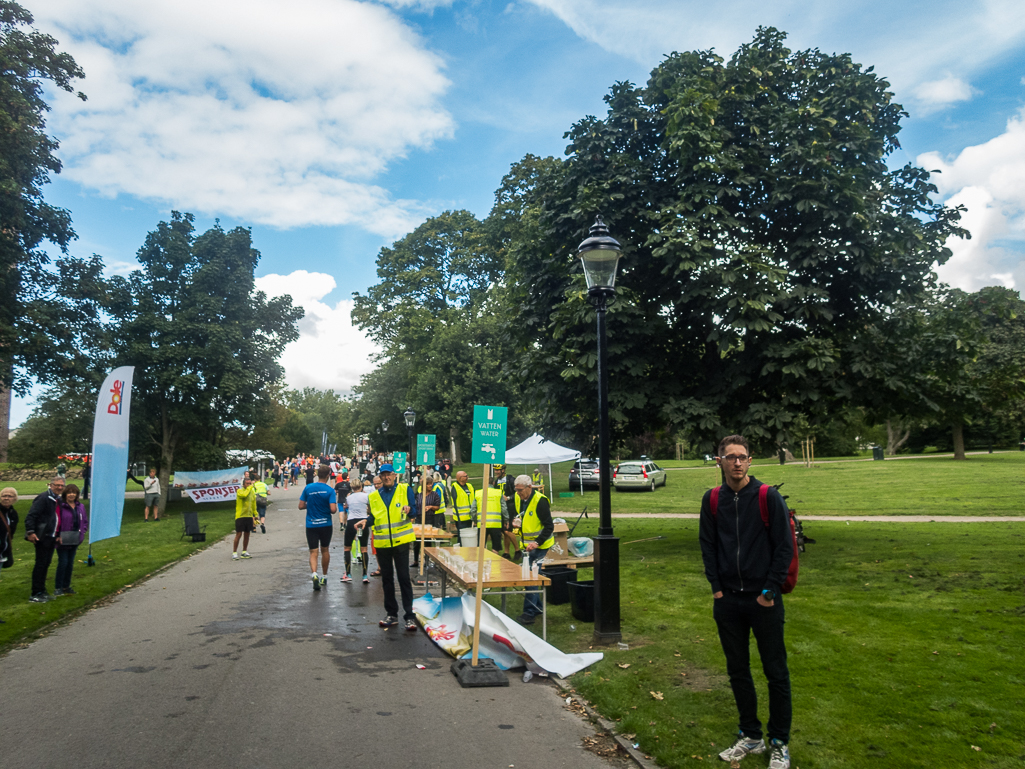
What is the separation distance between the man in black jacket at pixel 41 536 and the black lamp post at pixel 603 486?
27.8 ft

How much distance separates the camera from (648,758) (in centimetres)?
489

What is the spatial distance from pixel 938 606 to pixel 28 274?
90.4 ft

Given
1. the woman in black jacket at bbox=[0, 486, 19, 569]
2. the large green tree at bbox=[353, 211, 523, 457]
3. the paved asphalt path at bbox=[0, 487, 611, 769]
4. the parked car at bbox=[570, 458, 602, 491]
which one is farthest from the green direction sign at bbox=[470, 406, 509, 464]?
the large green tree at bbox=[353, 211, 523, 457]

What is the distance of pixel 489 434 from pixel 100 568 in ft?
35.6

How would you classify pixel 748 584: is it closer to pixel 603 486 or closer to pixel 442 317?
pixel 603 486

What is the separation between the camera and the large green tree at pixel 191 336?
29.7 metres

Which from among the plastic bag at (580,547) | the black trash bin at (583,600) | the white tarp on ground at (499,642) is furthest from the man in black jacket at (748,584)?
the plastic bag at (580,547)

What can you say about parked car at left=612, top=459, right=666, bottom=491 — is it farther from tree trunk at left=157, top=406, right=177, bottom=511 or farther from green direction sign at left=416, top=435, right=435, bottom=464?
tree trunk at left=157, top=406, right=177, bottom=511

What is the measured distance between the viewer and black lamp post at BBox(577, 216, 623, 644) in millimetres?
7859

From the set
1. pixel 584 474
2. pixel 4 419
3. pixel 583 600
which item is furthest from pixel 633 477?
pixel 4 419

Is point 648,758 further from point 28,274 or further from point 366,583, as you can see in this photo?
point 28,274

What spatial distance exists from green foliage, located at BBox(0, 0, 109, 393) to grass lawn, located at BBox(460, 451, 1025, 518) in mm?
18504

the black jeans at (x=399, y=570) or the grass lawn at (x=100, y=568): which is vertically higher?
the black jeans at (x=399, y=570)

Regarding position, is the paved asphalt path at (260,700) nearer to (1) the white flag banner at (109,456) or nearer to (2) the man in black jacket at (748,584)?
(2) the man in black jacket at (748,584)
